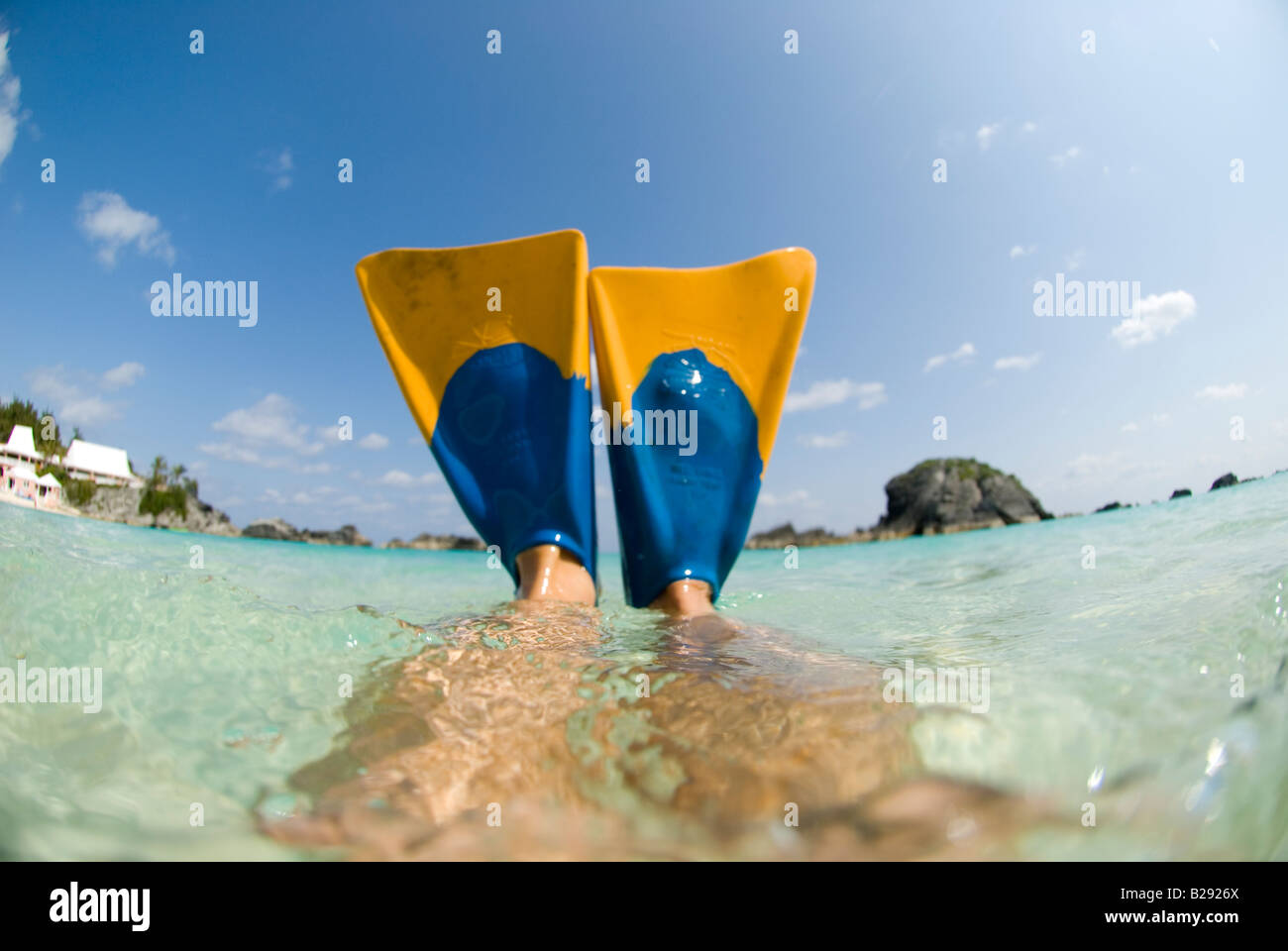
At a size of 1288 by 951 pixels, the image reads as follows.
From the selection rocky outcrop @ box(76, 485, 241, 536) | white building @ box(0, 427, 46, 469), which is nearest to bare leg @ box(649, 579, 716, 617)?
white building @ box(0, 427, 46, 469)

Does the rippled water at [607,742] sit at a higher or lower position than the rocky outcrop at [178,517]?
lower

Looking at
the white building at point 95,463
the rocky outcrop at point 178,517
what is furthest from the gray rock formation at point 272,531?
the white building at point 95,463

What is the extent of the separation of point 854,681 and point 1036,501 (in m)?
18.0

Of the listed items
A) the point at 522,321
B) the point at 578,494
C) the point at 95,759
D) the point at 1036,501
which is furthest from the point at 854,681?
the point at 1036,501

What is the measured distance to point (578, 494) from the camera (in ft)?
6.42

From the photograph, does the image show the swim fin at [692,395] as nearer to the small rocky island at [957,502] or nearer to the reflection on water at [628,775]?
the reflection on water at [628,775]

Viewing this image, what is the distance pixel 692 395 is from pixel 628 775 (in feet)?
5.35

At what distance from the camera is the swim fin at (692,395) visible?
6.32ft

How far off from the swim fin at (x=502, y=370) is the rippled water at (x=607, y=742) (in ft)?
3.03

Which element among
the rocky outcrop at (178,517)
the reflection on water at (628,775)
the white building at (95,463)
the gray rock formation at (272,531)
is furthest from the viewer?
the gray rock formation at (272,531)

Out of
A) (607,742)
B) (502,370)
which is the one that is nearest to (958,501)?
(502,370)

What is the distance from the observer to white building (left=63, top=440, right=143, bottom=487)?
93.8 inches

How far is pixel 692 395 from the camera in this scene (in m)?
2.07
